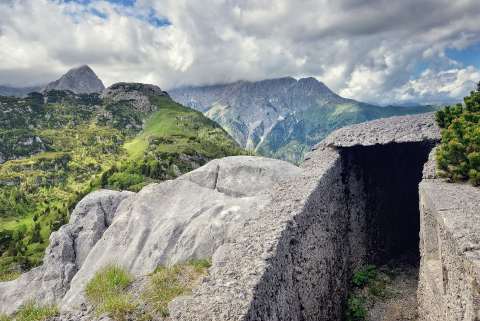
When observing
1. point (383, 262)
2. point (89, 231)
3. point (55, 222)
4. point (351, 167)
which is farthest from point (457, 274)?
point (55, 222)

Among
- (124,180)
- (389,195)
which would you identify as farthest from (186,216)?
(124,180)

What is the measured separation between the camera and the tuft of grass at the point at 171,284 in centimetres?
1228

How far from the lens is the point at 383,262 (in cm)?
2678

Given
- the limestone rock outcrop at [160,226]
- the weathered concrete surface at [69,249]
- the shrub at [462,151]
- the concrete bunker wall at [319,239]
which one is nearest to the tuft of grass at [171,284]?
the concrete bunker wall at [319,239]

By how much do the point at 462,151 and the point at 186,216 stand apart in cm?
1430

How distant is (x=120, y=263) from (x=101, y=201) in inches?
543

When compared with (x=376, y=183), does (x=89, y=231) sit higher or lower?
lower

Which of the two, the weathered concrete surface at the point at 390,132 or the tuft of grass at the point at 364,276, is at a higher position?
the weathered concrete surface at the point at 390,132

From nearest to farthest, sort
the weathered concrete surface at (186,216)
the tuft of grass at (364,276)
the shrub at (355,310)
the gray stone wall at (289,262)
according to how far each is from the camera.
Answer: the gray stone wall at (289,262) < the weathered concrete surface at (186,216) < the shrub at (355,310) < the tuft of grass at (364,276)

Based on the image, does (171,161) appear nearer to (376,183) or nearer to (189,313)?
(376,183)

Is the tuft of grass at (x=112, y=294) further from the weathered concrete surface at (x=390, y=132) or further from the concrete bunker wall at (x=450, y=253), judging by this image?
the weathered concrete surface at (x=390, y=132)

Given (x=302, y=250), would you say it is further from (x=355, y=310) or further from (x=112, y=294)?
(x=112, y=294)

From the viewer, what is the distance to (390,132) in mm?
24219

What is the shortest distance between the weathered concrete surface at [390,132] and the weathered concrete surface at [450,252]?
3873 mm
